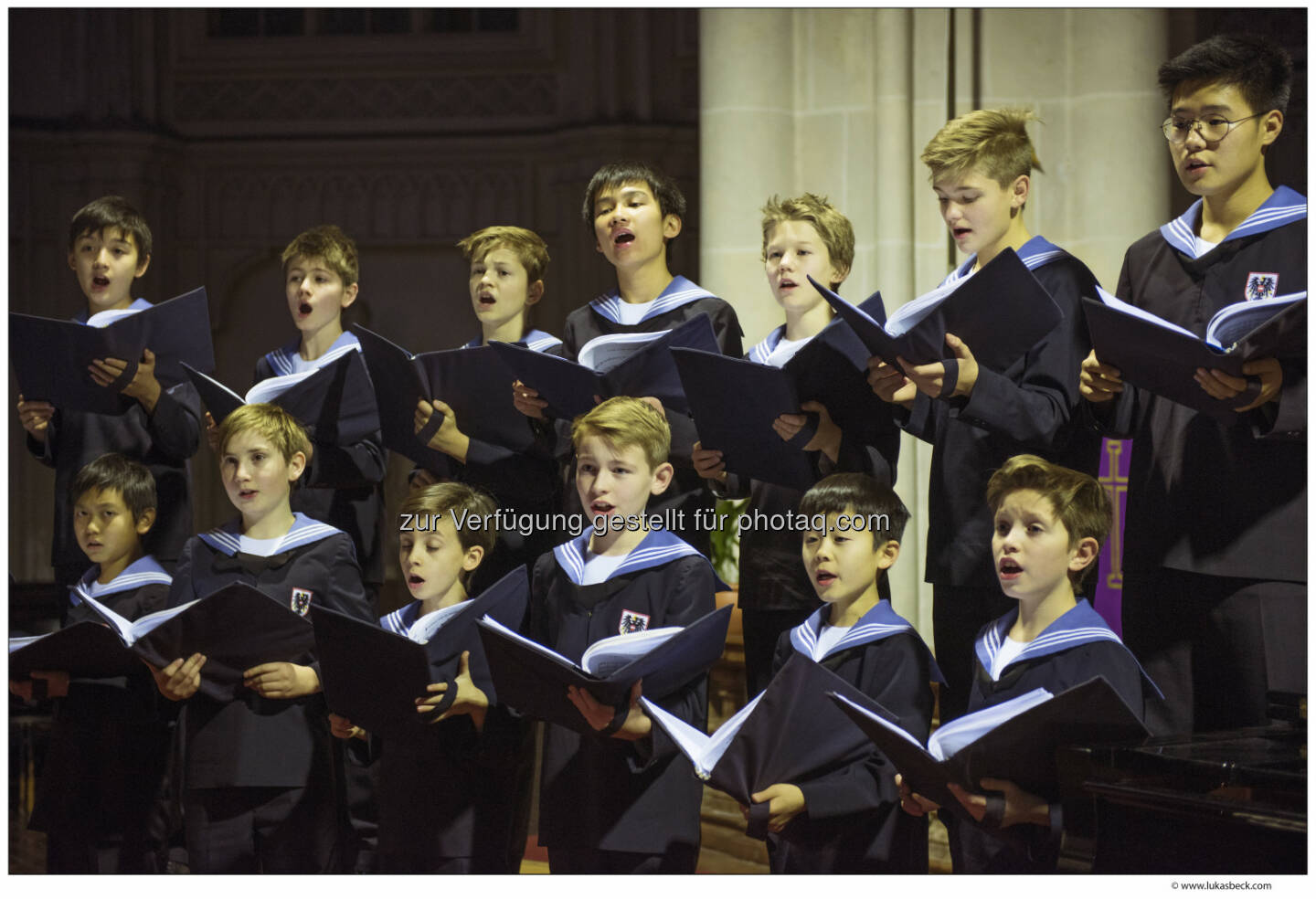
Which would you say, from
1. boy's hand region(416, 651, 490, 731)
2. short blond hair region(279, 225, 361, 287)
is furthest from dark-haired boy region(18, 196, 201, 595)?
boy's hand region(416, 651, 490, 731)

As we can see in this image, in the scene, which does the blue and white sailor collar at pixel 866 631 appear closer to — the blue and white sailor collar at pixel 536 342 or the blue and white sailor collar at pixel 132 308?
the blue and white sailor collar at pixel 536 342

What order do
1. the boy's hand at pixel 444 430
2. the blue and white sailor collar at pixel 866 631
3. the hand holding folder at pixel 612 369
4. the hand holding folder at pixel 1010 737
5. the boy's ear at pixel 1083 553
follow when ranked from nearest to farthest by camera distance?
the hand holding folder at pixel 1010 737 < the boy's ear at pixel 1083 553 < the blue and white sailor collar at pixel 866 631 < the hand holding folder at pixel 612 369 < the boy's hand at pixel 444 430

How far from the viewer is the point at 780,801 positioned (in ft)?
8.82

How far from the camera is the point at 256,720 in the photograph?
3.32 metres

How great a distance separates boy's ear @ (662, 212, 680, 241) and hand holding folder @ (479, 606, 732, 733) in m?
1.20

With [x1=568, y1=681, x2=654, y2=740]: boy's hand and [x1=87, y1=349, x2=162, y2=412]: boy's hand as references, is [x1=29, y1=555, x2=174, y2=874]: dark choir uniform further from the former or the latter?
[x1=568, y1=681, x2=654, y2=740]: boy's hand

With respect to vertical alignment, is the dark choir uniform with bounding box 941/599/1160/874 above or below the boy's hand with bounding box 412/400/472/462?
below

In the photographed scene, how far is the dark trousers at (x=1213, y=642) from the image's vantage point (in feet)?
8.54

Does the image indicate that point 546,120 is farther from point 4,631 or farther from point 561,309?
point 4,631

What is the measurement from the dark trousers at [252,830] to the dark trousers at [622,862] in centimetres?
68

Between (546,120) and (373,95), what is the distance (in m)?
1.23

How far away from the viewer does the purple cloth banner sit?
13.5 ft

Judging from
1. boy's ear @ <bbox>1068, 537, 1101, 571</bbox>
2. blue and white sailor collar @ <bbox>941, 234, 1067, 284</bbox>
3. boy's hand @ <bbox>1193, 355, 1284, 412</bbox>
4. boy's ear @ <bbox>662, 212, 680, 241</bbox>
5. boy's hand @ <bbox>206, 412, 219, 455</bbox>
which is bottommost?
boy's ear @ <bbox>1068, 537, 1101, 571</bbox>

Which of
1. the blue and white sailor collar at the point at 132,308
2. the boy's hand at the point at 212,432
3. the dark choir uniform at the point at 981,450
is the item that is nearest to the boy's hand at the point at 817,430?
the dark choir uniform at the point at 981,450
